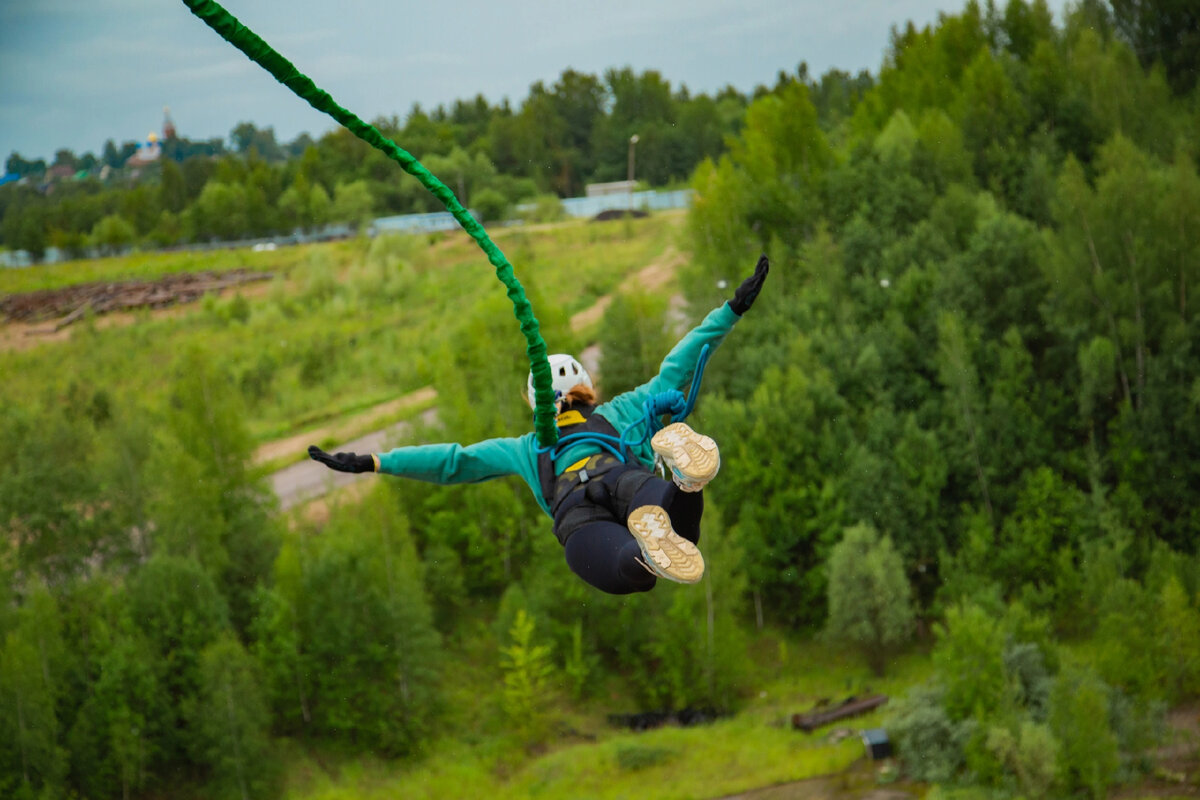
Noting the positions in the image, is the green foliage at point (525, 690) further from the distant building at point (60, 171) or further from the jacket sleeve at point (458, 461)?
the jacket sleeve at point (458, 461)

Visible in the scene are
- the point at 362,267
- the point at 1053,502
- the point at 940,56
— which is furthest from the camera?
the point at 362,267

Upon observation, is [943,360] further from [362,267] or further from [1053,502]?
[362,267]

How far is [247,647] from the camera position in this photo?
107 ft

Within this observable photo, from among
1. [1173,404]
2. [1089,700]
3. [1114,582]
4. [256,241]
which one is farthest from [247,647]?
[256,241]

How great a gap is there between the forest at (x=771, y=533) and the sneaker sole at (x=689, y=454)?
22.7 metres

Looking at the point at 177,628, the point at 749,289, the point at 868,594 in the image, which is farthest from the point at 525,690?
the point at 749,289

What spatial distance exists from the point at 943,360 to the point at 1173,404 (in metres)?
7.03

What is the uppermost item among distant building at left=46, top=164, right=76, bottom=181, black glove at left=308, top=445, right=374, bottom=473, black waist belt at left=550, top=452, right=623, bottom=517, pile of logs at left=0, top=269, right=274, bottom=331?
distant building at left=46, top=164, right=76, bottom=181

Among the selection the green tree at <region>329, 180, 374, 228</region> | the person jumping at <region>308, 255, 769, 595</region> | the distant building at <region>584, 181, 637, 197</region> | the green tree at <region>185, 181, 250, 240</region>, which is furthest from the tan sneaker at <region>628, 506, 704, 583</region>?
the distant building at <region>584, 181, 637, 197</region>

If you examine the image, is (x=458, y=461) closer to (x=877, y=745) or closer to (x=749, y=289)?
(x=749, y=289)

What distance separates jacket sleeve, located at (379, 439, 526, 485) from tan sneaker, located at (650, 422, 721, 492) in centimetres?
164

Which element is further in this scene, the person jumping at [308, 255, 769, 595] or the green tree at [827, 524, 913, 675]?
the green tree at [827, 524, 913, 675]

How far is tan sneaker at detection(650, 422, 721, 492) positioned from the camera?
20.0 feet

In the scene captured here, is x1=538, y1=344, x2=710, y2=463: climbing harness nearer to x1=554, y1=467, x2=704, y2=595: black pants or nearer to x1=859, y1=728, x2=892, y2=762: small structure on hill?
x1=554, y1=467, x2=704, y2=595: black pants
